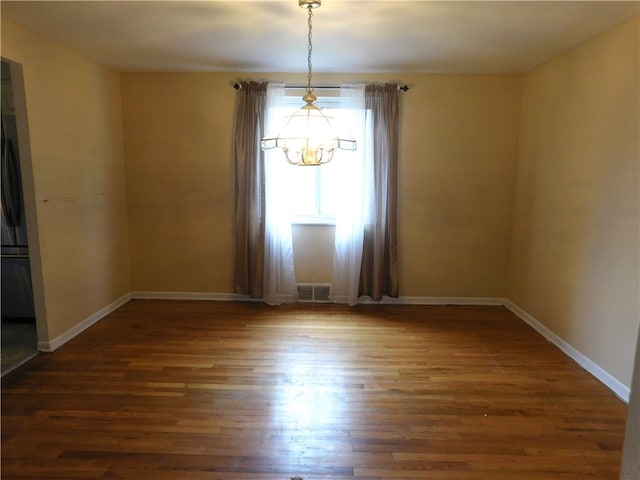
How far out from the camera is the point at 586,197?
2885 millimetres

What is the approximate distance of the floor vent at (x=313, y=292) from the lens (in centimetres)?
428

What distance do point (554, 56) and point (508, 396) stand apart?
109 inches

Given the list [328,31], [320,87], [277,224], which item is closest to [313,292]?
[277,224]

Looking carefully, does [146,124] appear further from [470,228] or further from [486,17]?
[470,228]

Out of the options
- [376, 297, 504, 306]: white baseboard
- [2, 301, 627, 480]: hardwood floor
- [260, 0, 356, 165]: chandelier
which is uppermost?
[260, 0, 356, 165]: chandelier

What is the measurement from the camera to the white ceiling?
7.68ft

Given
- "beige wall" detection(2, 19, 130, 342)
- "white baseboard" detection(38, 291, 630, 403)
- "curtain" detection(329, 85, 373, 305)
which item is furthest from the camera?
"curtain" detection(329, 85, 373, 305)

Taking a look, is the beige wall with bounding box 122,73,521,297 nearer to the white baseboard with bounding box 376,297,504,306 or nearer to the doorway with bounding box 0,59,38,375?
the white baseboard with bounding box 376,297,504,306

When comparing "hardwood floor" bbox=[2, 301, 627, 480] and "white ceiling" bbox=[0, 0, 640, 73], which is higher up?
"white ceiling" bbox=[0, 0, 640, 73]

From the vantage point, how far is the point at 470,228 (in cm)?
414

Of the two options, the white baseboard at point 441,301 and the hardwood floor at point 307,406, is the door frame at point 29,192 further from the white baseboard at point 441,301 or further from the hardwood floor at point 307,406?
the white baseboard at point 441,301

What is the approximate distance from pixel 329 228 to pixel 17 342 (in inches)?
116

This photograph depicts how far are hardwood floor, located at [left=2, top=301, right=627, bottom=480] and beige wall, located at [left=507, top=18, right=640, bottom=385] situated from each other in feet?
1.25

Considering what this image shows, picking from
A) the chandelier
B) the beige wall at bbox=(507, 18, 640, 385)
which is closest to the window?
the chandelier
